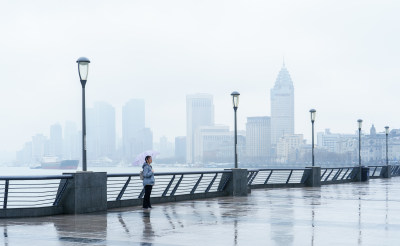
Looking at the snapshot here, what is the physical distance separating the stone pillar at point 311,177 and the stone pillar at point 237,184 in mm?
10385

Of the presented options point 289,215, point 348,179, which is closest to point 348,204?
point 289,215

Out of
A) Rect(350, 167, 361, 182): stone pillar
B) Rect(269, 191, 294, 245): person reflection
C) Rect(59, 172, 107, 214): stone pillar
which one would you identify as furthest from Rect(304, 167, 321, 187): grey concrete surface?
Rect(59, 172, 107, 214): stone pillar

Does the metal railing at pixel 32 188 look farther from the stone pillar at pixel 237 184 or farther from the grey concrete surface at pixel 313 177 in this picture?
the grey concrete surface at pixel 313 177

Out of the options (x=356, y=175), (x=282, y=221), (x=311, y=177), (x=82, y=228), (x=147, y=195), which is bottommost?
(x=356, y=175)

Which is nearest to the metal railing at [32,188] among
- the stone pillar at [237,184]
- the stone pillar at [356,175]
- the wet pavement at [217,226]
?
the wet pavement at [217,226]

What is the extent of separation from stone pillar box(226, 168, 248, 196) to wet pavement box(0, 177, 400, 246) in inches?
209

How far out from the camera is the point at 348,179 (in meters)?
44.4

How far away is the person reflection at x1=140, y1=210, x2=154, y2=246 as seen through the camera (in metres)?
11.9

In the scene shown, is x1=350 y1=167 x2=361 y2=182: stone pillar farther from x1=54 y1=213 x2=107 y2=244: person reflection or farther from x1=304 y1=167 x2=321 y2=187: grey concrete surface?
x1=54 y1=213 x2=107 y2=244: person reflection

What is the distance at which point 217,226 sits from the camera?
47.6 ft

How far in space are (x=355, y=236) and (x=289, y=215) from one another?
480cm

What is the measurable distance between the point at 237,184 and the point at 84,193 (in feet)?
32.5

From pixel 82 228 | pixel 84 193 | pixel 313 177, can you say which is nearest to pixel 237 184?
pixel 84 193

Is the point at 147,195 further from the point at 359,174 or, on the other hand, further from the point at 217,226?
the point at 359,174
